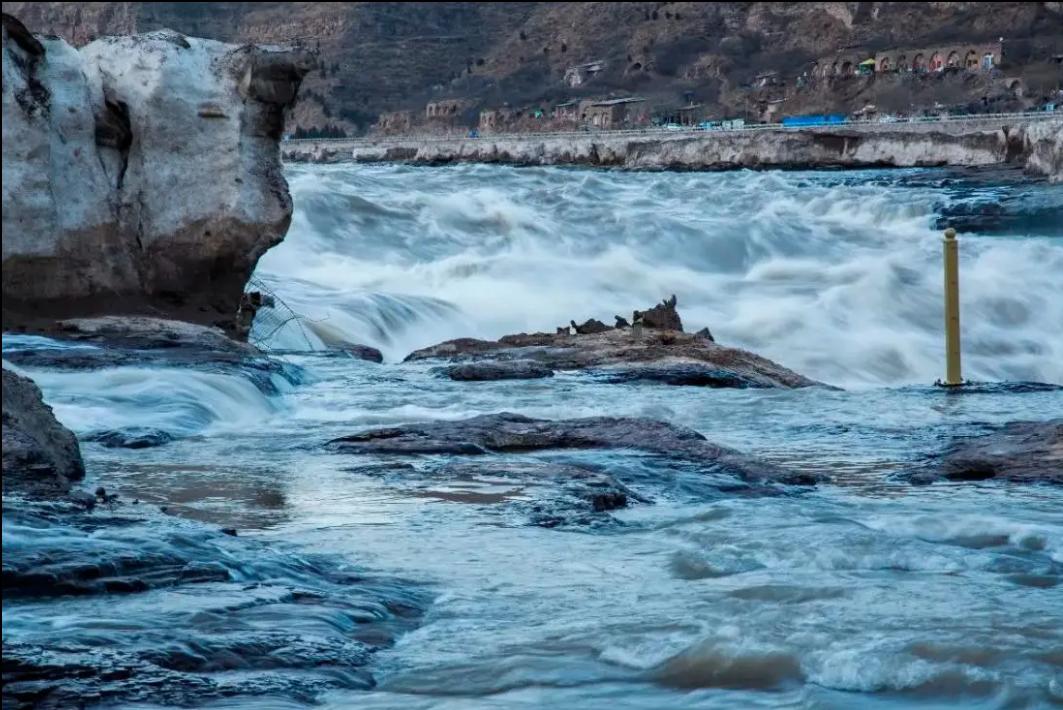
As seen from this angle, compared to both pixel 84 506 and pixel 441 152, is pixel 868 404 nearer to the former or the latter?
pixel 84 506

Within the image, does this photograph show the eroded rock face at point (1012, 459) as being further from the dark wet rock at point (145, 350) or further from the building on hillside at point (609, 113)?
the building on hillside at point (609, 113)

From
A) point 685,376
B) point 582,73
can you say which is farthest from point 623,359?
point 582,73

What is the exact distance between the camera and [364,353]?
1207cm

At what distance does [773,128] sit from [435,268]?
1612 inches

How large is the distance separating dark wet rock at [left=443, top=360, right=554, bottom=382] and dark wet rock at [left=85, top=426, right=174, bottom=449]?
9.64ft

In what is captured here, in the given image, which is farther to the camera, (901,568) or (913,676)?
(901,568)

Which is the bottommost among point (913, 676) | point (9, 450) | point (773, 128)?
point (913, 676)

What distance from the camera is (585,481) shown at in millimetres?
6152

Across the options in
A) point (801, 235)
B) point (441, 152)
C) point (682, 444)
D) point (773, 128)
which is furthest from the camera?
point (441, 152)

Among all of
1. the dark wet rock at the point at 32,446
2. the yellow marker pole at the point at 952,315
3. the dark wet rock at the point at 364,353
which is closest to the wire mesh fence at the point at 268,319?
the dark wet rock at the point at 364,353

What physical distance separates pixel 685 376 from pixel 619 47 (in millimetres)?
110474

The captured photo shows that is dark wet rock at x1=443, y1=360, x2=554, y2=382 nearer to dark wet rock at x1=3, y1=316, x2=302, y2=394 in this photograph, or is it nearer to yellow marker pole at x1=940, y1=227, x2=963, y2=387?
dark wet rock at x1=3, y1=316, x2=302, y2=394

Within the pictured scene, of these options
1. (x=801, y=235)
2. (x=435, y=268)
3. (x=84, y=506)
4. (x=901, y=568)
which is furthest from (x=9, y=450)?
(x=801, y=235)

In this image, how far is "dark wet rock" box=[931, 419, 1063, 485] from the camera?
22.0 feet
